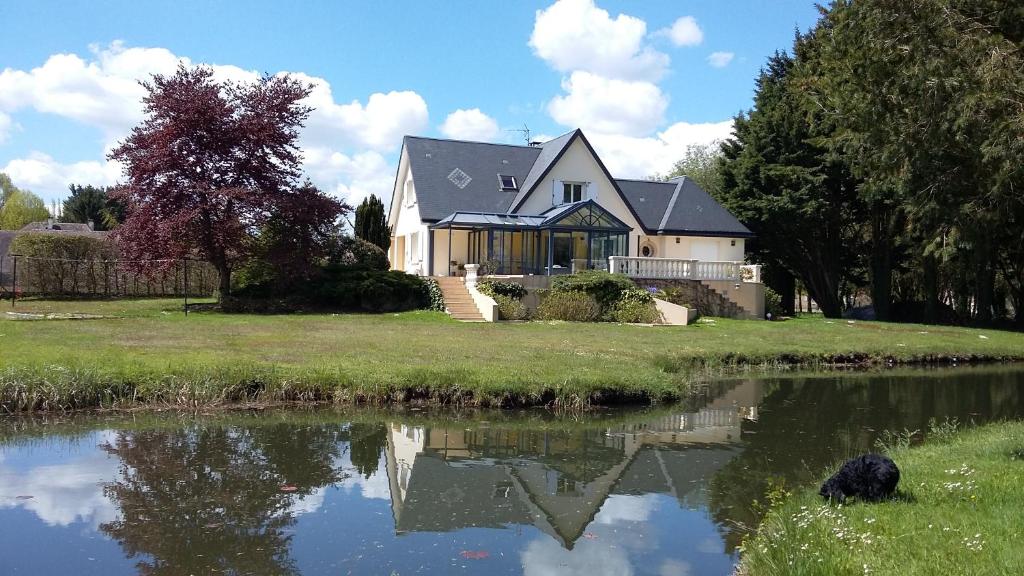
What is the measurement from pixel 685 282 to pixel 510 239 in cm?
779

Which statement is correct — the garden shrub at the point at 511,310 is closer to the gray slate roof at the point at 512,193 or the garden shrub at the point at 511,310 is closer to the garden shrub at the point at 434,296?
the garden shrub at the point at 434,296

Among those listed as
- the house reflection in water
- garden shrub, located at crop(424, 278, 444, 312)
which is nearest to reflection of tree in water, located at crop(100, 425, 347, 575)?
the house reflection in water

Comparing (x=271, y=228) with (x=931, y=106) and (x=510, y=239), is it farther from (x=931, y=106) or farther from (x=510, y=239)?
(x=931, y=106)

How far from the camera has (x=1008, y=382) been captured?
19.7 m

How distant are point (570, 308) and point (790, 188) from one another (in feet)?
47.0

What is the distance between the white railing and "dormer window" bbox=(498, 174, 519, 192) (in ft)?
22.7

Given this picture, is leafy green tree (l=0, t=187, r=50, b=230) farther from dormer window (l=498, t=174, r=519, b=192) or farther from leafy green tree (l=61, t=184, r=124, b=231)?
dormer window (l=498, t=174, r=519, b=192)

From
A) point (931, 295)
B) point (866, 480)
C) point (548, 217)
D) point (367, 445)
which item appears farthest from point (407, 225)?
point (866, 480)

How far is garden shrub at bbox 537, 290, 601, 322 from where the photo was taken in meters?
28.5

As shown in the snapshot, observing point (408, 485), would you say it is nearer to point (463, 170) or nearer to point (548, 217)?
point (548, 217)

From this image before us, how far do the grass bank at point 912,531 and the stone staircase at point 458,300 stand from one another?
19965 millimetres

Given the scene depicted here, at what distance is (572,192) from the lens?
37.1m

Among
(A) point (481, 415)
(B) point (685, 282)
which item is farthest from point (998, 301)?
(A) point (481, 415)

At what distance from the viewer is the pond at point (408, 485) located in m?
7.17
